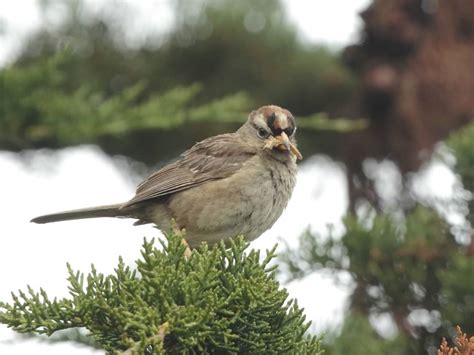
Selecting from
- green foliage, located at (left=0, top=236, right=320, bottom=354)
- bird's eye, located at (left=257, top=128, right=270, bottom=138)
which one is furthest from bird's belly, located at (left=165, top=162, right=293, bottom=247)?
green foliage, located at (left=0, top=236, right=320, bottom=354)

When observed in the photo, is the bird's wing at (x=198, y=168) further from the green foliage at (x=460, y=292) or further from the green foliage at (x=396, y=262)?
the green foliage at (x=460, y=292)

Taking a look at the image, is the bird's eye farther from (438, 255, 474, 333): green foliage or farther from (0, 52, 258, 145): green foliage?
(438, 255, 474, 333): green foliage

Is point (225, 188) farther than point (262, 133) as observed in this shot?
No

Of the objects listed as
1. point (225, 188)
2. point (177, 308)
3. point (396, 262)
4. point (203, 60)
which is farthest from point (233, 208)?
point (203, 60)

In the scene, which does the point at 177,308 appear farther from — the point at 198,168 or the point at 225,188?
the point at 198,168

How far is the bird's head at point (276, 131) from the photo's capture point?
5250mm

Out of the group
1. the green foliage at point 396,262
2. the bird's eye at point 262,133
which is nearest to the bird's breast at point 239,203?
the bird's eye at point 262,133

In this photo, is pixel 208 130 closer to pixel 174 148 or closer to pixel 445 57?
pixel 174 148

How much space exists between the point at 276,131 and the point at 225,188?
415mm

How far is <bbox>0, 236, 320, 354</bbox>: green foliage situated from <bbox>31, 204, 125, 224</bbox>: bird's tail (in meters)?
2.15

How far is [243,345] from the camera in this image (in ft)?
10.8

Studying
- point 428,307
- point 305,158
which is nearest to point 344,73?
point 305,158

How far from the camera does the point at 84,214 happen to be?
5.57 metres

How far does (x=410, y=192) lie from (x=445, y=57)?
3.29 ft
